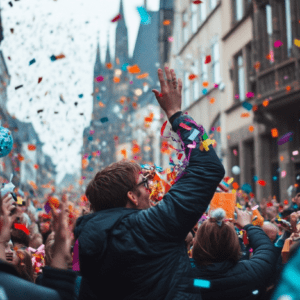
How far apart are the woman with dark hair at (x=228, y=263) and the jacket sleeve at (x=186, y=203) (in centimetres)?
60

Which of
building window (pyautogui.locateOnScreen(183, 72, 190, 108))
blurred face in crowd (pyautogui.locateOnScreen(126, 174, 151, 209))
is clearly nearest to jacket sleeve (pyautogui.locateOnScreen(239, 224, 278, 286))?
blurred face in crowd (pyautogui.locateOnScreen(126, 174, 151, 209))

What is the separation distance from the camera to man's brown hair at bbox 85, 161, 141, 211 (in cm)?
219

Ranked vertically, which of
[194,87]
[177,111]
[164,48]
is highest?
[164,48]

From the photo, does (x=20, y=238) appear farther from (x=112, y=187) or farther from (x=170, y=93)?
(x=170, y=93)

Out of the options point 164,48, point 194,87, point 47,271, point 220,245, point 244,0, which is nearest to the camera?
point 47,271

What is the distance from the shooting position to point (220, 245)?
2.59m

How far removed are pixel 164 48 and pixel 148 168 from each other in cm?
3903

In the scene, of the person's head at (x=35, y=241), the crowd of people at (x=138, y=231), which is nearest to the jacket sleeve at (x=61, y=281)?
the crowd of people at (x=138, y=231)

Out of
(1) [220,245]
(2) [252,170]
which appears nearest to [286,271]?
(1) [220,245]

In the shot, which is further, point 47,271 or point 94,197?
point 94,197

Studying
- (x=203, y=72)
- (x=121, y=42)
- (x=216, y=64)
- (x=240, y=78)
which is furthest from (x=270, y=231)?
(x=121, y=42)

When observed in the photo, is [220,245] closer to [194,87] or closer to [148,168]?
[148,168]

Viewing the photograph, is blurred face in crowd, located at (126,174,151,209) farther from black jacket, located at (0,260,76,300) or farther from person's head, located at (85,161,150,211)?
black jacket, located at (0,260,76,300)

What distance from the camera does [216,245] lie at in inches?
102
